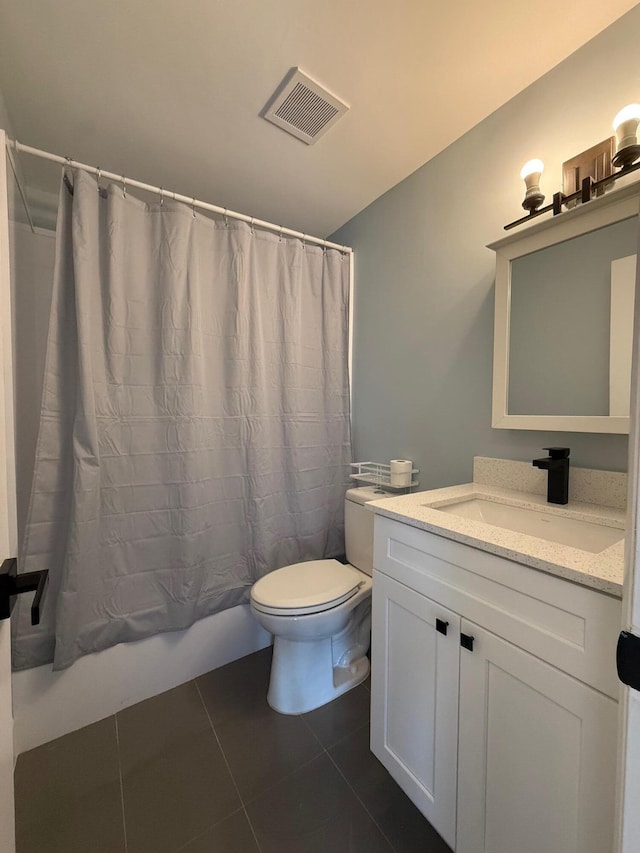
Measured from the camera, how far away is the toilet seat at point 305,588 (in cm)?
131

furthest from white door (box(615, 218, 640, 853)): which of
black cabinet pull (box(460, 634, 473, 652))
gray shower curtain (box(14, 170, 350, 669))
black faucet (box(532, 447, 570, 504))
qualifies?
gray shower curtain (box(14, 170, 350, 669))

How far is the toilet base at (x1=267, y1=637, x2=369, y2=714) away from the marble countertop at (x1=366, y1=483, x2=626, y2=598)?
790 mm

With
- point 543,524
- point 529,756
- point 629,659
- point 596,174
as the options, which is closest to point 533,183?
point 596,174

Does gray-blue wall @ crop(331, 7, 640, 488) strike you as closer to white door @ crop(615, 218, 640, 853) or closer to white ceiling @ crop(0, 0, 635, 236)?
white ceiling @ crop(0, 0, 635, 236)

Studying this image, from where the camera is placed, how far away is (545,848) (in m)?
0.68

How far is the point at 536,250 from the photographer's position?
45.4 inches

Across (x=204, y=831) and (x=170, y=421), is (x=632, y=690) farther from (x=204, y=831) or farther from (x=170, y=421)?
(x=170, y=421)

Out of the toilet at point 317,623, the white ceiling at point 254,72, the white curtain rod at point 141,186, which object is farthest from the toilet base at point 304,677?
the white ceiling at point 254,72

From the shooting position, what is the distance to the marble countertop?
2.04 feet

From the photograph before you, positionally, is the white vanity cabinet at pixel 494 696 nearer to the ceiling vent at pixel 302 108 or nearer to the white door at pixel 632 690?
the white door at pixel 632 690

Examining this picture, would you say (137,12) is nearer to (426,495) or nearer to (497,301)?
(497,301)

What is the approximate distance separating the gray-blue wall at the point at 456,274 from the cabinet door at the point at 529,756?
2.30 feet

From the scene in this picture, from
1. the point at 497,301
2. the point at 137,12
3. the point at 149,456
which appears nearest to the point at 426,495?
the point at 497,301

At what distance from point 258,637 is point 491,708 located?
4.23 ft
